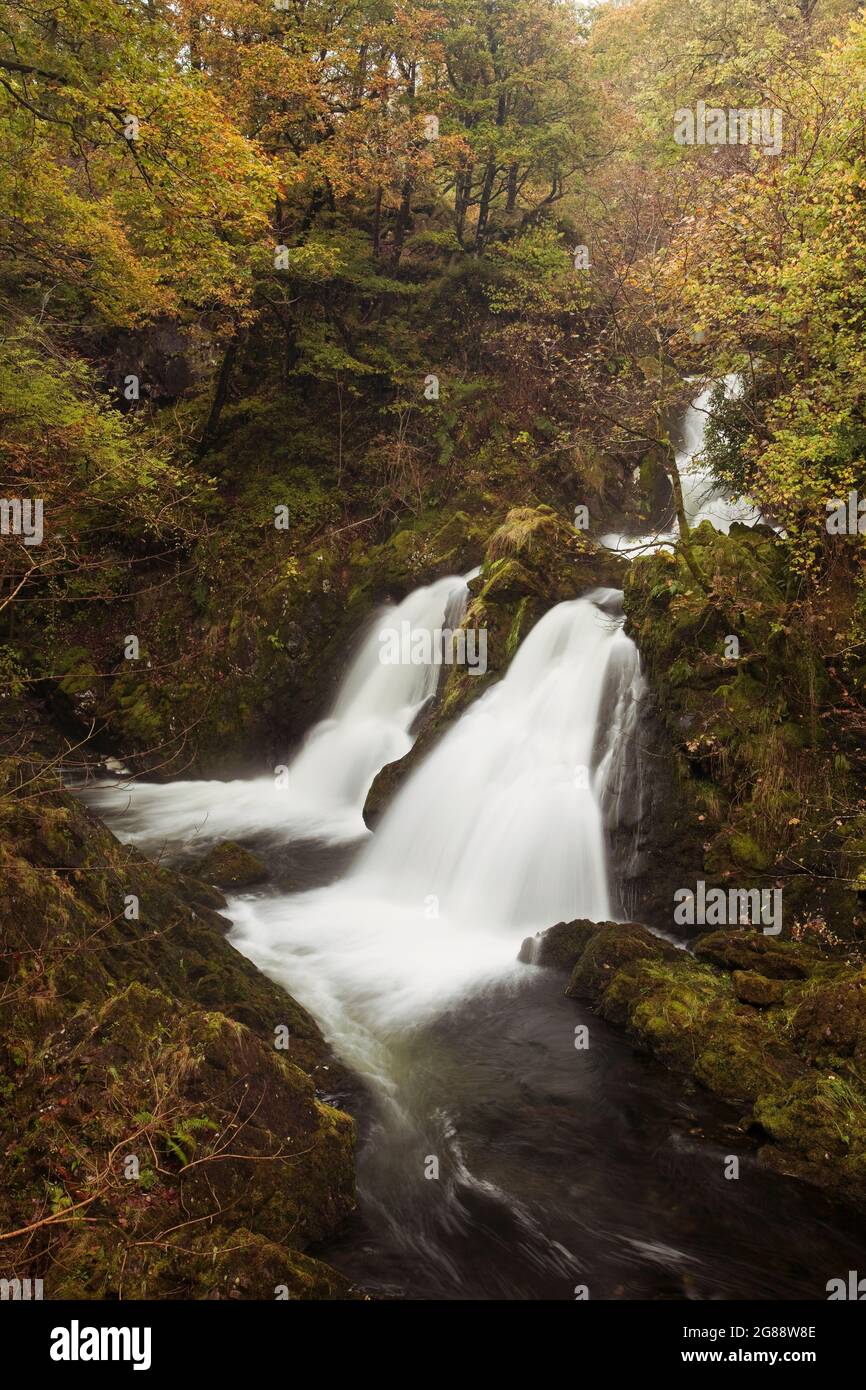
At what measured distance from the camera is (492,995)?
8.42 m

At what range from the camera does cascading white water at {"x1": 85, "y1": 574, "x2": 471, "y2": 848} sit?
13430mm

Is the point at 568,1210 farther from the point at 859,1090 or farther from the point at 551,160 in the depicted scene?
the point at 551,160

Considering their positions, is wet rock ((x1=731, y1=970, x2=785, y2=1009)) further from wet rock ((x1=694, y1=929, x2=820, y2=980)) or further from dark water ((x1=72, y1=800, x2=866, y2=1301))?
dark water ((x1=72, y1=800, x2=866, y2=1301))

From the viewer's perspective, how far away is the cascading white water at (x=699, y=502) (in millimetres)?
14336

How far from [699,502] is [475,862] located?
9271mm

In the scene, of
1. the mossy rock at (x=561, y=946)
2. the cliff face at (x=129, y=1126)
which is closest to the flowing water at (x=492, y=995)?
the mossy rock at (x=561, y=946)

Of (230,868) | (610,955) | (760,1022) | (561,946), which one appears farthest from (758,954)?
(230,868)

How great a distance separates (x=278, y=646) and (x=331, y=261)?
804 cm

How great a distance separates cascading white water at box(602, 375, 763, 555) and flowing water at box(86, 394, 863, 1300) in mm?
3645

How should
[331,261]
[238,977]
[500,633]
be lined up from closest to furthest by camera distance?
[238,977] < [500,633] < [331,261]

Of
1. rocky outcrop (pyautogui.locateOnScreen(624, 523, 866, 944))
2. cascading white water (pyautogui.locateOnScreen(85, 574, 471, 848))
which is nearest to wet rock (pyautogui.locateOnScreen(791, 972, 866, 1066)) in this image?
rocky outcrop (pyautogui.locateOnScreen(624, 523, 866, 944))

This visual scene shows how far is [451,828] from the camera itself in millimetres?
11086

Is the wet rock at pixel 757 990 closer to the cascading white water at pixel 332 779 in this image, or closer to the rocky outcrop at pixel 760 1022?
the rocky outcrop at pixel 760 1022
